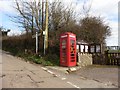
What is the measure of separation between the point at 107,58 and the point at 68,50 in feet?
14.6

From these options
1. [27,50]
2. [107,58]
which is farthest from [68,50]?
[27,50]

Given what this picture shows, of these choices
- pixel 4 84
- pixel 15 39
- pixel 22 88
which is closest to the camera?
pixel 22 88

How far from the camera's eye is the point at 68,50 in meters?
16.0

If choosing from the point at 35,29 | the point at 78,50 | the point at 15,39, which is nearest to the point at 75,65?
the point at 78,50

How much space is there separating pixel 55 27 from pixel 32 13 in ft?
8.29

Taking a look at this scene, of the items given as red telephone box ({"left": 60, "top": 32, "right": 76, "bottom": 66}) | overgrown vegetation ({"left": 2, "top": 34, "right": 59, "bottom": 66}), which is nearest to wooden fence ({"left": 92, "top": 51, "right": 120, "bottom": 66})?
overgrown vegetation ({"left": 2, "top": 34, "right": 59, "bottom": 66})

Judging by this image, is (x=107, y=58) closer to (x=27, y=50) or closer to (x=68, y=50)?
(x=68, y=50)

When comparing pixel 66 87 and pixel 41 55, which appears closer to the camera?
pixel 66 87

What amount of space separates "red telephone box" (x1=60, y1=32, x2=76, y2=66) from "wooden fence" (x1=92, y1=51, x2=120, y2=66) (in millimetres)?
3336

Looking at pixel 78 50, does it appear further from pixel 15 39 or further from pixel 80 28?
pixel 15 39

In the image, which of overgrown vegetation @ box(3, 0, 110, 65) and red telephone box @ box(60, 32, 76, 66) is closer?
red telephone box @ box(60, 32, 76, 66)

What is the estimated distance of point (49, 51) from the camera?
19.8 metres

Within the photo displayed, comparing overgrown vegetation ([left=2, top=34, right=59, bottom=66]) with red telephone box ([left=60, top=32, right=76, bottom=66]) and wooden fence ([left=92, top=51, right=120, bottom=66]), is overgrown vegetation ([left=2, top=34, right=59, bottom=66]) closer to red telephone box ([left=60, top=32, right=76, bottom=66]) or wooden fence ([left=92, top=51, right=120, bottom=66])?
red telephone box ([left=60, top=32, right=76, bottom=66])

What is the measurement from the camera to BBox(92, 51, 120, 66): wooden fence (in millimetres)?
18969
